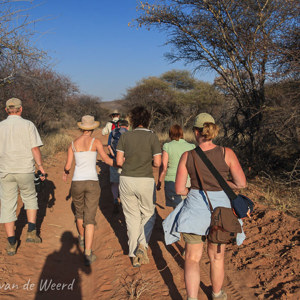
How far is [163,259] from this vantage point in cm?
423

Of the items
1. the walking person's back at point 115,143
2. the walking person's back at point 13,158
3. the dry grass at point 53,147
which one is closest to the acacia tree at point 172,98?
the dry grass at point 53,147

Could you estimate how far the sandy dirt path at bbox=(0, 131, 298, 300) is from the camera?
3.50 meters

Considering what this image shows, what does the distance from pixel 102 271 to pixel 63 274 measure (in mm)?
545

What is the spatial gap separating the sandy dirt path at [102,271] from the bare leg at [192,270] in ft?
1.96

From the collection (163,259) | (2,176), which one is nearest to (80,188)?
(2,176)

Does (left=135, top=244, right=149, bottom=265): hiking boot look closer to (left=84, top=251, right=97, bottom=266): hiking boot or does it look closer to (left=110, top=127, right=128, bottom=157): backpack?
(left=84, top=251, right=97, bottom=266): hiking boot

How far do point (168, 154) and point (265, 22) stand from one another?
476 centimetres

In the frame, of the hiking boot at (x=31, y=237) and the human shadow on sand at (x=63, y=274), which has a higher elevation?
the hiking boot at (x=31, y=237)

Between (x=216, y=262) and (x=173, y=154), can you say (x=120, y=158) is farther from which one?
(x=216, y=262)

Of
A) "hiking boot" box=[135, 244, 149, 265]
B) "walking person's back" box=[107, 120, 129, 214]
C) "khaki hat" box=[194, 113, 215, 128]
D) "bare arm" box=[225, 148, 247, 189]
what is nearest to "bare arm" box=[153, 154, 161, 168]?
"hiking boot" box=[135, 244, 149, 265]

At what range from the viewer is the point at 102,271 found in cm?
407

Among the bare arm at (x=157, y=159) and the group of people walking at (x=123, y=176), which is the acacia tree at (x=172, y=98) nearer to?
the group of people walking at (x=123, y=176)

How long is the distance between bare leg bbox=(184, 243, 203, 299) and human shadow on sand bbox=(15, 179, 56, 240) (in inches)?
113

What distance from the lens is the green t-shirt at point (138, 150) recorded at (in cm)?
391
